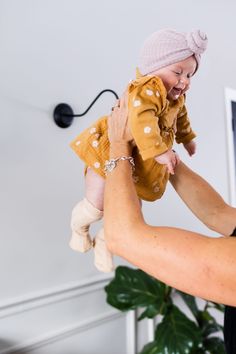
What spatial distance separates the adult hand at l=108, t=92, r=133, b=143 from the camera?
27.0 inches

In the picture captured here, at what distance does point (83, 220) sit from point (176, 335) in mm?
803

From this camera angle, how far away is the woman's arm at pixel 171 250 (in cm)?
52

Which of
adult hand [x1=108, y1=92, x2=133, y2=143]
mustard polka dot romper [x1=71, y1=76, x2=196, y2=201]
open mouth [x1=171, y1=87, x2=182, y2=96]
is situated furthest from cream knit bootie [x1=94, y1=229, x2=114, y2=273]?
open mouth [x1=171, y1=87, x2=182, y2=96]

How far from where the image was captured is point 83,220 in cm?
81

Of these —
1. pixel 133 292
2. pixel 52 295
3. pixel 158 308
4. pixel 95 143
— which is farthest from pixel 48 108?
pixel 158 308

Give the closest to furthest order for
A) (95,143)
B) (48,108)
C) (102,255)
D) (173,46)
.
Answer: (173,46) → (95,143) → (102,255) → (48,108)

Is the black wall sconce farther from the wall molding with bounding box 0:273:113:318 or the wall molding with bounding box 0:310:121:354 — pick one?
the wall molding with bounding box 0:310:121:354

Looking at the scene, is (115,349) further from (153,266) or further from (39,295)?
(153,266)

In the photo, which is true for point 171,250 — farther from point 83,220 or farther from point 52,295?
point 52,295

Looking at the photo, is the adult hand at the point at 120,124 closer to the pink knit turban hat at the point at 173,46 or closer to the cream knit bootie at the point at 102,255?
the pink knit turban hat at the point at 173,46

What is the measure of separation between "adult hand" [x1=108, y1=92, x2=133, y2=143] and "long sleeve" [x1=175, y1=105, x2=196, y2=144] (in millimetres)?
195

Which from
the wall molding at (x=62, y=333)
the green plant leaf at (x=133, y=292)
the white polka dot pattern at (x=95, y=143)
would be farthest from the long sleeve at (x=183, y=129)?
the wall molding at (x=62, y=333)

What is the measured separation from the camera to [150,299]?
1449 millimetres

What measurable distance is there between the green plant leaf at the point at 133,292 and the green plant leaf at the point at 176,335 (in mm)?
66
